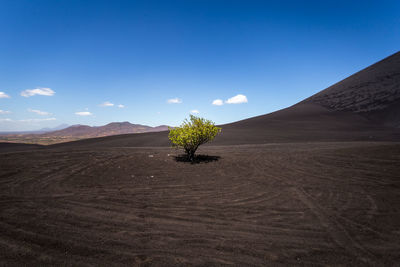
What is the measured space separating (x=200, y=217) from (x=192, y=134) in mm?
9395

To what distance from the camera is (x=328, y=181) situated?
9555 millimetres

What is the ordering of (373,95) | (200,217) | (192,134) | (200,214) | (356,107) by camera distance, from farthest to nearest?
(373,95) < (356,107) < (192,134) < (200,214) < (200,217)

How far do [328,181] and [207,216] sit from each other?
282 inches

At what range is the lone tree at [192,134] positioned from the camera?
1500 centimetres

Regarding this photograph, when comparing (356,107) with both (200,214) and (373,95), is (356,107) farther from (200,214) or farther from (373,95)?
(200,214)

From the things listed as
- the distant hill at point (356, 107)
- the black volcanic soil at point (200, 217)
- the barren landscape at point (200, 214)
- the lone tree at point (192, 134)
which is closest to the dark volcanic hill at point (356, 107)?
the distant hill at point (356, 107)

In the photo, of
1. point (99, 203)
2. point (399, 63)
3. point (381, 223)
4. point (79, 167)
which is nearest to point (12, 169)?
point (79, 167)

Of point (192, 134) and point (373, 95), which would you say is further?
point (373, 95)

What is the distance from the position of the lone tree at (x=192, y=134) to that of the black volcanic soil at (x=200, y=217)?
4065mm

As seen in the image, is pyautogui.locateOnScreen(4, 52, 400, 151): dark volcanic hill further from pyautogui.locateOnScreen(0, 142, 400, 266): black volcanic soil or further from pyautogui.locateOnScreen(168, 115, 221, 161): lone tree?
pyautogui.locateOnScreen(0, 142, 400, 266): black volcanic soil

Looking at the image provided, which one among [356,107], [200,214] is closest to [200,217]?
[200,214]

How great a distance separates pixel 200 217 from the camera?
19.6 feet

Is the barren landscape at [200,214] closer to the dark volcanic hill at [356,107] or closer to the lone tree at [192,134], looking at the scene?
the lone tree at [192,134]

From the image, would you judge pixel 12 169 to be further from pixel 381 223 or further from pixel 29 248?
pixel 381 223
